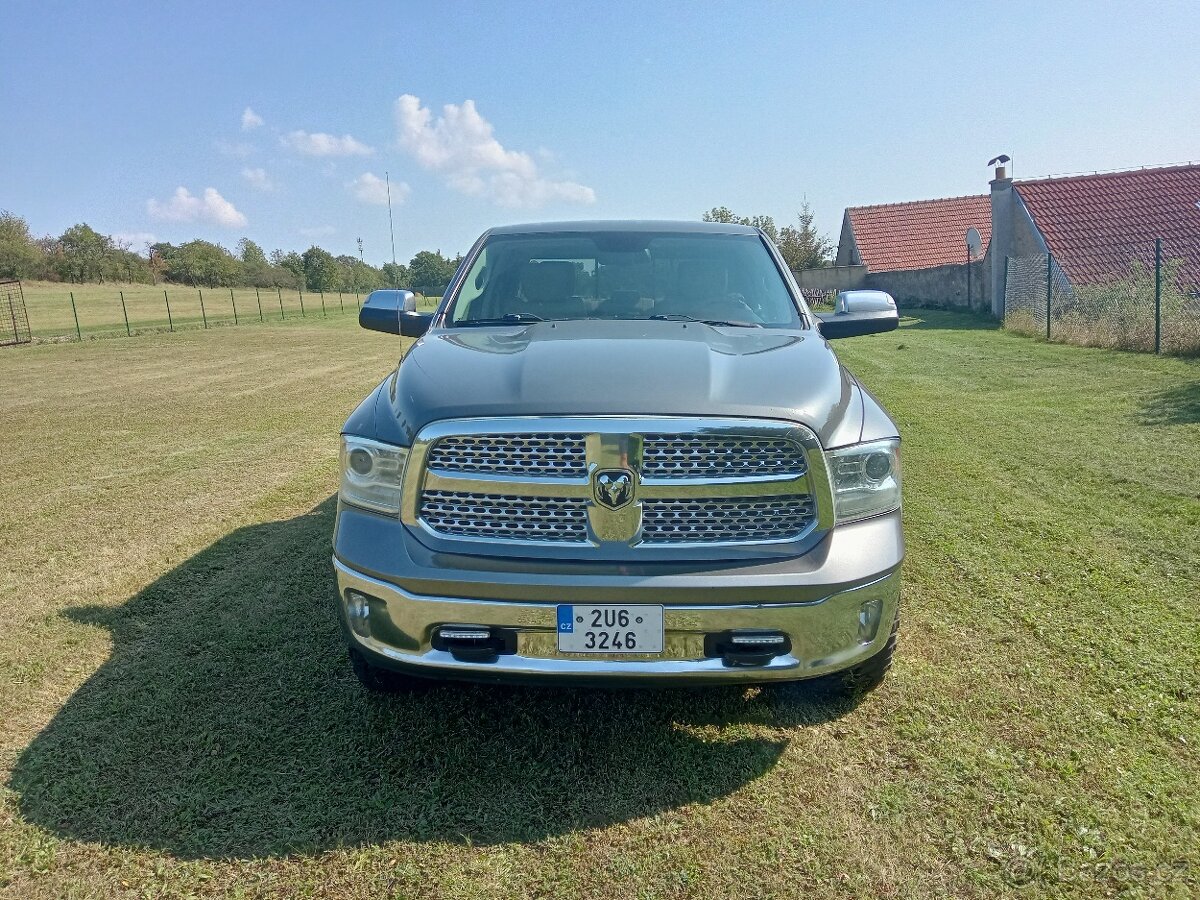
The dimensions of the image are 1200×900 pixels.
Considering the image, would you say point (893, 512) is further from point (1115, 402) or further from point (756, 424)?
point (1115, 402)

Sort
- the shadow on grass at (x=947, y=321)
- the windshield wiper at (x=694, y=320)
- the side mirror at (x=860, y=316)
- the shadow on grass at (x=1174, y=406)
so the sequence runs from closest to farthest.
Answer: the windshield wiper at (x=694, y=320) < the side mirror at (x=860, y=316) < the shadow on grass at (x=1174, y=406) < the shadow on grass at (x=947, y=321)

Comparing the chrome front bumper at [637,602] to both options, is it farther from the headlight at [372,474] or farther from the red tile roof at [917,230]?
the red tile roof at [917,230]

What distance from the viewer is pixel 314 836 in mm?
2455

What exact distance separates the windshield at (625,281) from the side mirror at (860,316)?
0.38 metres

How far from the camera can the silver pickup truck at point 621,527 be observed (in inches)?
98.6

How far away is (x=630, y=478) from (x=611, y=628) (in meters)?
0.43

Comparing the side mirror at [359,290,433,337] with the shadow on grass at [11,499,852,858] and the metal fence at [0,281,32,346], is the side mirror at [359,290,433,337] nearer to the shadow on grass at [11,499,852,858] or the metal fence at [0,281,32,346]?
the shadow on grass at [11,499,852,858]

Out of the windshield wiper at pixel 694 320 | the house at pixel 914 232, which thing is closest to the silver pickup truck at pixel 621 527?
the windshield wiper at pixel 694 320

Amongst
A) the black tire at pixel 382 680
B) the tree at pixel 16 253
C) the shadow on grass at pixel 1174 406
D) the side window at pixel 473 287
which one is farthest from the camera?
the tree at pixel 16 253

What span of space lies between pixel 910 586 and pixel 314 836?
2.94 metres

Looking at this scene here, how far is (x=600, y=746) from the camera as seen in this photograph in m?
2.92

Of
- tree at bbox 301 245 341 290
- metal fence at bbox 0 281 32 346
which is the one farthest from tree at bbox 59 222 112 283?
metal fence at bbox 0 281 32 346

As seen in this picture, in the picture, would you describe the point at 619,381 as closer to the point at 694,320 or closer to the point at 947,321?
the point at 694,320

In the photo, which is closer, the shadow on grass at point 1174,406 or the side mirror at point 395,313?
the side mirror at point 395,313
